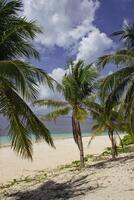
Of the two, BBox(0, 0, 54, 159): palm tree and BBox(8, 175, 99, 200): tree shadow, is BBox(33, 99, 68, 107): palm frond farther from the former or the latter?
BBox(0, 0, 54, 159): palm tree

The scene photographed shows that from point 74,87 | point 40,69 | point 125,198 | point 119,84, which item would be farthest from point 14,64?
point 74,87

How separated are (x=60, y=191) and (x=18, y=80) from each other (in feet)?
14.3

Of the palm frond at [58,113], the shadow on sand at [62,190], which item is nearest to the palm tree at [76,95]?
the palm frond at [58,113]

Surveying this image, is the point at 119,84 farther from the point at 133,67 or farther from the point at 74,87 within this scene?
the point at 74,87

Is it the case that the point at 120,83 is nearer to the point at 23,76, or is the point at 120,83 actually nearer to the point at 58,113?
the point at 58,113

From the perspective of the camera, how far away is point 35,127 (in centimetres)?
927

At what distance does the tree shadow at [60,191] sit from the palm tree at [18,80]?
186 centimetres

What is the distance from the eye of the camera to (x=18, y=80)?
8.39m

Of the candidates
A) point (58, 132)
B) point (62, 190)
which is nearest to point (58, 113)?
point (62, 190)

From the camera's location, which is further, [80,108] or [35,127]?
[80,108]

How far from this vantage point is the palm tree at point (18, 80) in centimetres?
839

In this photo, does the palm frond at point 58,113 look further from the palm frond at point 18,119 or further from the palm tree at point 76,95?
the palm frond at point 18,119

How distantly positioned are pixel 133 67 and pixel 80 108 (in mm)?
3501

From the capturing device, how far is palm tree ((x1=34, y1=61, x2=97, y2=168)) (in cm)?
1662
